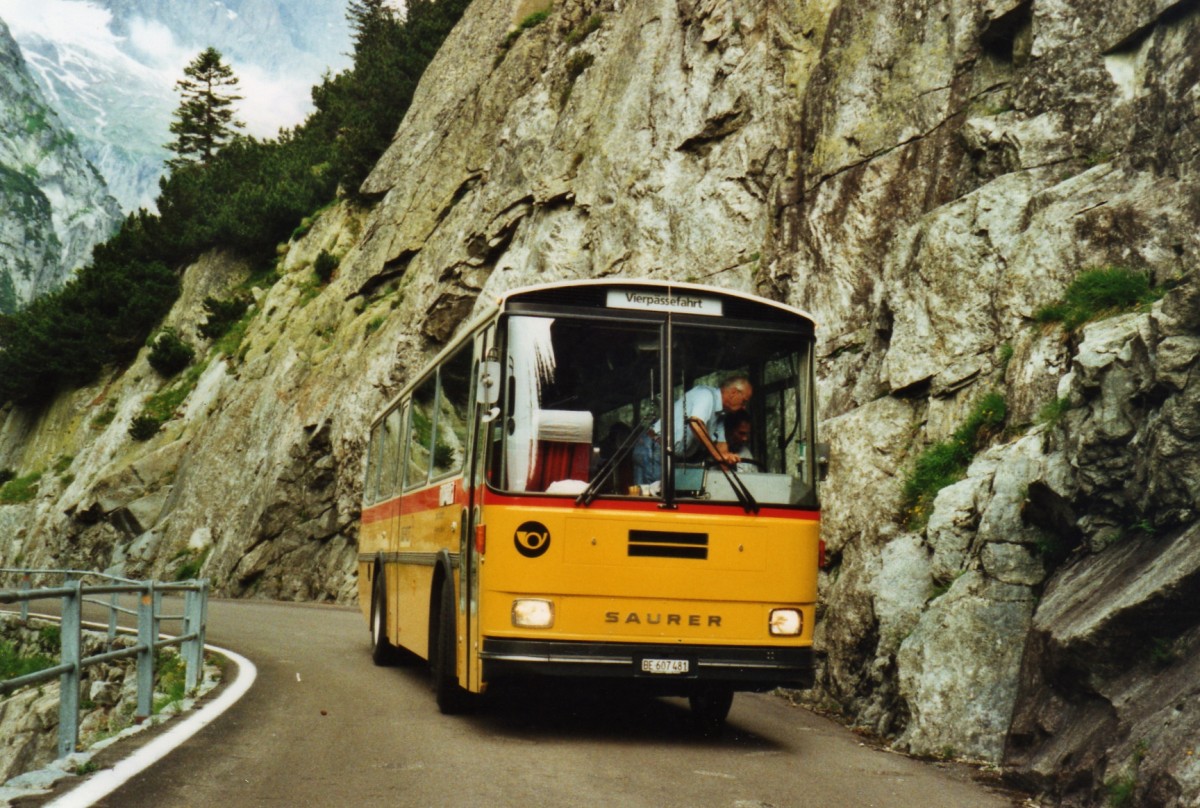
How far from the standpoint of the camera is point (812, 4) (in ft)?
73.8

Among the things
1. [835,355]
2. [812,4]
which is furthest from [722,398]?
[812,4]

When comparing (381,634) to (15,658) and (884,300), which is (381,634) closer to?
(884,300)

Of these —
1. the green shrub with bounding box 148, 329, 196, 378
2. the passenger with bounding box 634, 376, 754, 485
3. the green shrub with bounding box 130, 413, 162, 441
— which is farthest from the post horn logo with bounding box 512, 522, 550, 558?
the green shrub with bounding box 148, 329, 196, 378

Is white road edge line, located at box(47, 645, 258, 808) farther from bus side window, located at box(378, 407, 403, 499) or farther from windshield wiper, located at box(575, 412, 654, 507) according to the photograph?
windshield wiper, located at box(575, 412, 654, 507)

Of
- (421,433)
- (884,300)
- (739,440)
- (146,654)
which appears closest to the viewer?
(739,440)

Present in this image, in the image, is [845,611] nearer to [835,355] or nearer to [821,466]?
[821,466]

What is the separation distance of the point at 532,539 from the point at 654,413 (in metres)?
1.24

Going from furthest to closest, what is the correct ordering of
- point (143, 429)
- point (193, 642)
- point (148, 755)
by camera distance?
point (143, 429) → point (193, 642) → point (148, 755)

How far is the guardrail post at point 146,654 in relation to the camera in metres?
9.01

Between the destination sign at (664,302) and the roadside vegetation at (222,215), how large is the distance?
3154cm

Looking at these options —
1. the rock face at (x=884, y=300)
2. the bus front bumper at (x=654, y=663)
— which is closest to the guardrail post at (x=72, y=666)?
the bus front bumper at (x=654, y=663)

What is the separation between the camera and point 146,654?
9.18 m

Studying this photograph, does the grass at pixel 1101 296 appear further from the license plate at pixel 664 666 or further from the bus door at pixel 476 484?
the bus door at pixel 476 484

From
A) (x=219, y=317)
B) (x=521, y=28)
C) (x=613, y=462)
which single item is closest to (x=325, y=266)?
(x=219, y=317)
